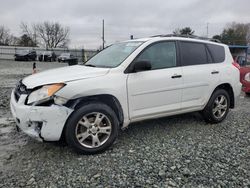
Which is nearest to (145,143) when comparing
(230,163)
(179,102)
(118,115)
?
(118,115)

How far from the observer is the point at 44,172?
2.68m

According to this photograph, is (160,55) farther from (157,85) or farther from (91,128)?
(91,128)

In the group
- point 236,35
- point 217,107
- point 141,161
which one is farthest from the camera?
point 236,35

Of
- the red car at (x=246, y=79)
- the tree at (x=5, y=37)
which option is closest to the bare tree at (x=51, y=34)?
the tree at (x=5, y=37)

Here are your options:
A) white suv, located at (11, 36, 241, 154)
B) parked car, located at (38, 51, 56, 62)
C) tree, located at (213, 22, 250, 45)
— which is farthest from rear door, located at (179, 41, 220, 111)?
tree, located at (213, 22, 250, 45)

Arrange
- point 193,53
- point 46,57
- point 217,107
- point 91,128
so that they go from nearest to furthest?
1. point 91,128
2. point 193,53
3. point 217,107
4. point 46,57

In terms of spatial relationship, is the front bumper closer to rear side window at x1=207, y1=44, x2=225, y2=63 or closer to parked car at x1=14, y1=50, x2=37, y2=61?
rear side window at x1=207, y1=44, x2=225, y2=63

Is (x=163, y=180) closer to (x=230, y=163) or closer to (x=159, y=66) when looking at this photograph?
(x=230, y=163)

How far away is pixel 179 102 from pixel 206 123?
41.1 inches

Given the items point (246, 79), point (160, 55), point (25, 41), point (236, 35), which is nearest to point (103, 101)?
point (160, 55)

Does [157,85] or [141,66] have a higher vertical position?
[141,66]

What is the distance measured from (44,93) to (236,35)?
59.3 m

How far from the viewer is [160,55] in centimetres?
378

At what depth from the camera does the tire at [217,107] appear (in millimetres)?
4336
